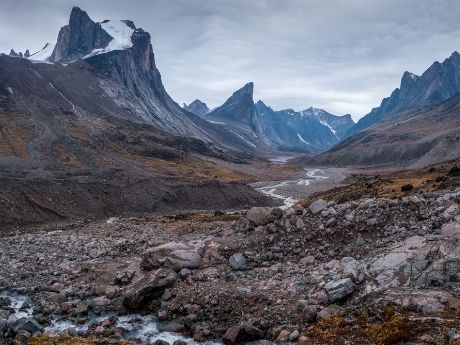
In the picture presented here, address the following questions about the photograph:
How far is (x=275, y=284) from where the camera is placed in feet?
87.3

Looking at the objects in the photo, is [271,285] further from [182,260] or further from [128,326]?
[128,326]

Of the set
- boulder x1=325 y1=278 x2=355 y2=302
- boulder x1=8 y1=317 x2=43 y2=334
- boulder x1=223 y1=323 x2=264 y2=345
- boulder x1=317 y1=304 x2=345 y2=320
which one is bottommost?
boulder x1=223 y1=323 x2=264 y2=345

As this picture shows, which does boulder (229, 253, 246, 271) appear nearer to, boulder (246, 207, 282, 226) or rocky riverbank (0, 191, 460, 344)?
rocky riverbank (0, 191, 460, 344)

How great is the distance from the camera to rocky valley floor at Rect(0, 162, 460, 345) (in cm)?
2067

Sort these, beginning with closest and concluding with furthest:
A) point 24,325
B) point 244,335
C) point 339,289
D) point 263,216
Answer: point 244,335
point 339,289
point 24,325
point 263,216

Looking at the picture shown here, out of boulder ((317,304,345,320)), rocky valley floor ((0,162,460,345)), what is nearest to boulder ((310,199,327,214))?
rocky valley floor ((0,162,460,345))

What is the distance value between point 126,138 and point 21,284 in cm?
15373

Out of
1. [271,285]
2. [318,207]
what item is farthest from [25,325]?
[318,207]

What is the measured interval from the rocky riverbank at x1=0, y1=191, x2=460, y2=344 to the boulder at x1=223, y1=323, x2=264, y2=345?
5cm

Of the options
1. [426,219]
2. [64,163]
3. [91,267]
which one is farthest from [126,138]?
[426,219]

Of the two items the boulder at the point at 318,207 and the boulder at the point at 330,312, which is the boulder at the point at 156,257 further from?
the boulder at the point at 330,312

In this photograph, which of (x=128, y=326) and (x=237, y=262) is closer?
(x=128, y=326)

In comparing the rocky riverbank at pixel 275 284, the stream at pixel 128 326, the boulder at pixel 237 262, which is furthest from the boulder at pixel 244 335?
the boulder at pixel 237 262

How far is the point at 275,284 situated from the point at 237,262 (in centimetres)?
442
